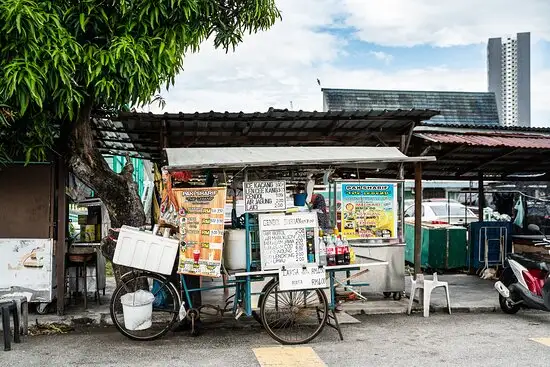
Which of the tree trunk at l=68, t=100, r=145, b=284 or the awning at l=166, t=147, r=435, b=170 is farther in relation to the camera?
the tree trunk at l=68, t=100, r=145, b=284

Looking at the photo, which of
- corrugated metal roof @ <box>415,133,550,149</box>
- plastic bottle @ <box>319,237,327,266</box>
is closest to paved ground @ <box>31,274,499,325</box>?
plastic bottle @ <box>319,237,327,266</box>

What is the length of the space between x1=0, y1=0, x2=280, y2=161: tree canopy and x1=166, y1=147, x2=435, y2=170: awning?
0.97 metres

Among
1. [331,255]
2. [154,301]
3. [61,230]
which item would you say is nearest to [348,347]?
[331,255]

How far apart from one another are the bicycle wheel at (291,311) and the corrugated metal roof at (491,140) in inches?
139

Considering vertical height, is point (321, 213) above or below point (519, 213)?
above

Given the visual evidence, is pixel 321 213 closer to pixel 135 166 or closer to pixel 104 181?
pixel 104 181

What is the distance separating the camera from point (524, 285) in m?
8.44

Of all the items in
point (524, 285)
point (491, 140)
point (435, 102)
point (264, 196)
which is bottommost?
point (524, 285)

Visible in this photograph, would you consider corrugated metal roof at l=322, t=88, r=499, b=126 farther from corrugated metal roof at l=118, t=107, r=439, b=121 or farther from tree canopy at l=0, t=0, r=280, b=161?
tree canopy at l=0, t=0, r=280, b=161

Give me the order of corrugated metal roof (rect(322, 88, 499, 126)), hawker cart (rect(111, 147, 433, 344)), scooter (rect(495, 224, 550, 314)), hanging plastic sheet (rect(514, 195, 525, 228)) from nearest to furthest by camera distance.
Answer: hawker cart (rect(111, 147, 433, 344))
scooter (rect(495, 224, 550, 314))
hanging plastic sheet (rect(514, 195, 525, 228))
corrugated metal roof (rect(322, 88, 499, 126))

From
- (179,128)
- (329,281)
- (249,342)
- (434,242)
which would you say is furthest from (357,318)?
(434,242)

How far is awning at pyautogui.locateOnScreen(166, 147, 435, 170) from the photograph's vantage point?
7.27m

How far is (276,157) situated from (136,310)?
8.73 feet

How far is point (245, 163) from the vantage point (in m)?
7.23
